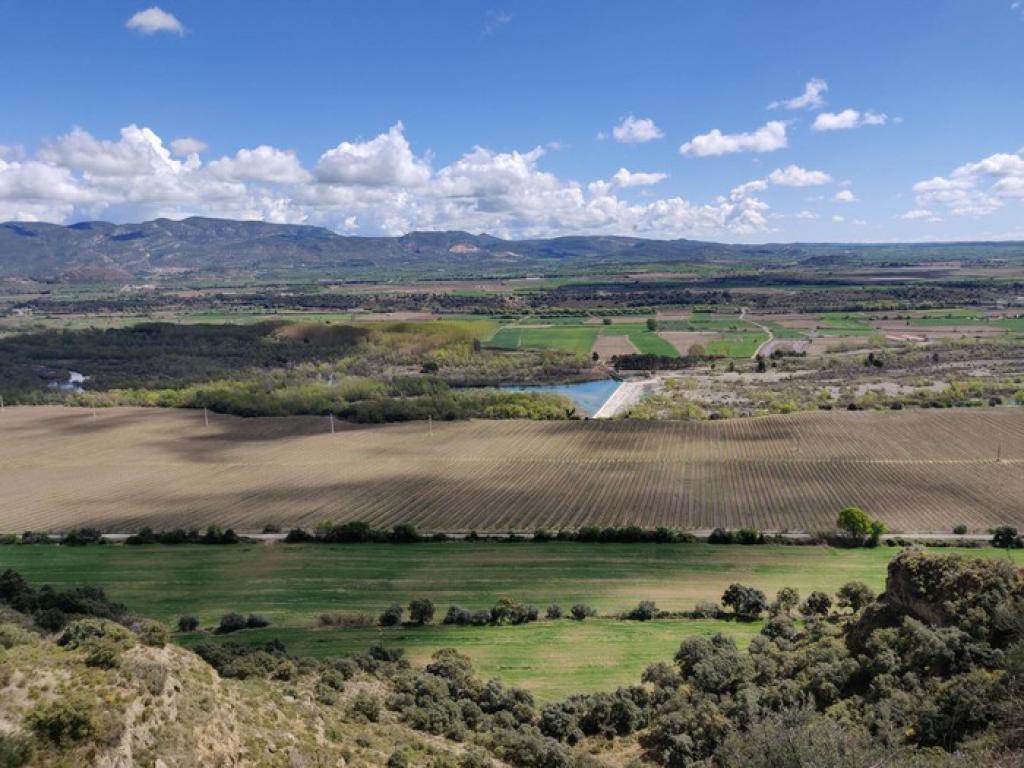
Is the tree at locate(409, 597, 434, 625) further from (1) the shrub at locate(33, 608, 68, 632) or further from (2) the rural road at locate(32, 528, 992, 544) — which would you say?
(1) the shrub at locate(33, 608, 68, 632)

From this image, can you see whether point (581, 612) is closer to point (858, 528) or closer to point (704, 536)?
point (704, 536)

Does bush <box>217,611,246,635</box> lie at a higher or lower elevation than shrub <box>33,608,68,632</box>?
lower

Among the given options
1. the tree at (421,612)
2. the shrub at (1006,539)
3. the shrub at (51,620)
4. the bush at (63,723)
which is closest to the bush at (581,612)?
the tree at (421,612)

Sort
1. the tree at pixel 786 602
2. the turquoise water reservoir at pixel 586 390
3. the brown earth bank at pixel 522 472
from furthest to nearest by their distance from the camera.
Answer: the turquoise water reservoir at pixel 586 390 → the brown earth bank at pixel 522 472 → the tree at pixel 786 602

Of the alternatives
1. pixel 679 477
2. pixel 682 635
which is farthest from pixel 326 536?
pixel 679 477

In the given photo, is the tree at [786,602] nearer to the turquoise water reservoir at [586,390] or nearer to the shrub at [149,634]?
the shrub at [149,634]

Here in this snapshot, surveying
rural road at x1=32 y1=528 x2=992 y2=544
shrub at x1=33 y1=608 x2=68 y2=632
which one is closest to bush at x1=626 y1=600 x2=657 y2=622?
rural road at x1=32 y1=528 x2=992 y2=544

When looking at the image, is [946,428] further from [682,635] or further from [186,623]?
[186,623]
